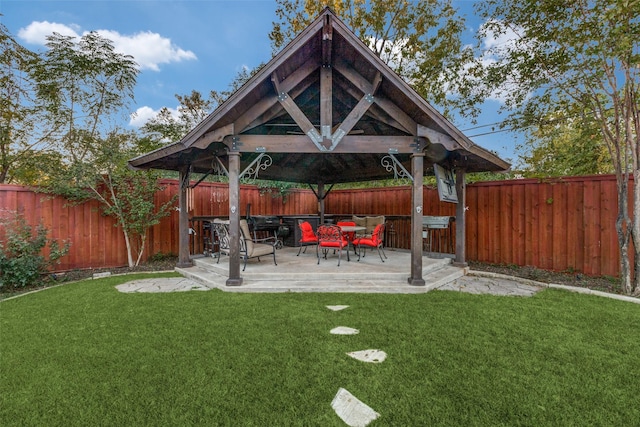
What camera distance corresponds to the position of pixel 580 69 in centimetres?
473

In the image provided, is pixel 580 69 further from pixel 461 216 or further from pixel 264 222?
pixel 264 222

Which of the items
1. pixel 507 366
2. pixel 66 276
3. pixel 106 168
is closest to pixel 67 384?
pixel 507 366

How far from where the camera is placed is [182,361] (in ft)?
8.05

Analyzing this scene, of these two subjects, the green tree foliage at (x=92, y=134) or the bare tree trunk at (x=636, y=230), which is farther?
the green tree foliage at (x=92, y=134)

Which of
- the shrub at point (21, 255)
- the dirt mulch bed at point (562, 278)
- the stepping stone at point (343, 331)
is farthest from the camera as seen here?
the dirt mulch bed at point (562, 278)

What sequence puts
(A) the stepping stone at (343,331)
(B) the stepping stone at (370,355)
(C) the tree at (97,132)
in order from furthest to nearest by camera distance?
(C) the tree at (97,132) < (A) the stepping stone at (343,331) < (B) the stepping stone at (370,355)

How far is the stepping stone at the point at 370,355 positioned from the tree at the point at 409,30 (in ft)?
34.3

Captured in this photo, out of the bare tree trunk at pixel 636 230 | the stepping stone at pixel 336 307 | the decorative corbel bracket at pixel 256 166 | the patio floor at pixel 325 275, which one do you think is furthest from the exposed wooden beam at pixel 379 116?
the bare tree trunk at pixel 636 230

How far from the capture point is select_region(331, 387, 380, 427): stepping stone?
1772 mm

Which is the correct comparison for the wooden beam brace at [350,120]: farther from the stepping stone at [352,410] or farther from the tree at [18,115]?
the tree at [18,115]

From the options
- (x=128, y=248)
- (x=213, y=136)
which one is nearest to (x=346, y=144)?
(x=213, y=136)

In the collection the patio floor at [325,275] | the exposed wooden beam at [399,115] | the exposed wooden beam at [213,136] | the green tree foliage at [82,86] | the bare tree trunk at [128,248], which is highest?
the green tree foliage at [82,86]

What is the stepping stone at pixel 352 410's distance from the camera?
5.82 feet

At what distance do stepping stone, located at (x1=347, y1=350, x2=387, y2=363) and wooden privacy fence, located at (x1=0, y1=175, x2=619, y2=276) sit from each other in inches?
219
